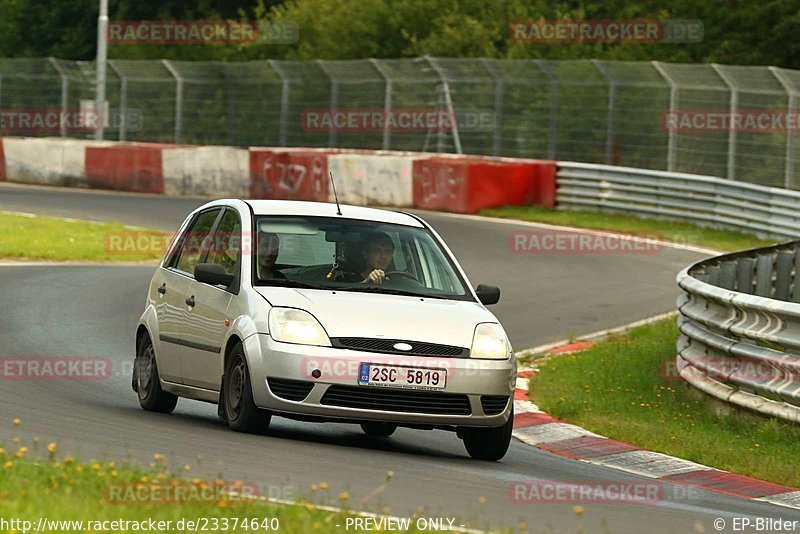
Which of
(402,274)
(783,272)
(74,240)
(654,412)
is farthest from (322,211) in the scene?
(74,240)

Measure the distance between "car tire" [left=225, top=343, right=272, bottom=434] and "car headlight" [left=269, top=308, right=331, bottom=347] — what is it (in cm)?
28

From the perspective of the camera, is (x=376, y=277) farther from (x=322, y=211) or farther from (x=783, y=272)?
(x=783, y=272)

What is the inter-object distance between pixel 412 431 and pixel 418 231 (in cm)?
152

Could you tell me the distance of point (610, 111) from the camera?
100 ft

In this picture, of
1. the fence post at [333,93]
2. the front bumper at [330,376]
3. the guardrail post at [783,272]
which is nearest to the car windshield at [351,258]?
the front bumper at [330,376]

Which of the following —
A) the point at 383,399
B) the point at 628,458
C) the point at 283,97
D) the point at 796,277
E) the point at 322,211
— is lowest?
the point at 283,97

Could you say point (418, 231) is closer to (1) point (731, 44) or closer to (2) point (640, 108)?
(2) point (640, 108)

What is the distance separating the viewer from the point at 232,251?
10609 mm

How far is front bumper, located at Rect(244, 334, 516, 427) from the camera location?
944 centimetres

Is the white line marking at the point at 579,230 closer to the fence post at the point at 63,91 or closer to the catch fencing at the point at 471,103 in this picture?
the catch fencing at the point at 471,103

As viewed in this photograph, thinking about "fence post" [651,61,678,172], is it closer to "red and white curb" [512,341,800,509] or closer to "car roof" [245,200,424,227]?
"red and white curb" [512,341,800,509]

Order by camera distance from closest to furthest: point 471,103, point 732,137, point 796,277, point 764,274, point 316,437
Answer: point 316,437 < point 764,274 < point 796,277 < point 732,137 < point 471,103

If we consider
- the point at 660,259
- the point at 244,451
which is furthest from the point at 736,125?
the point at 244,451

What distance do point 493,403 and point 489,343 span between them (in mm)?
350
